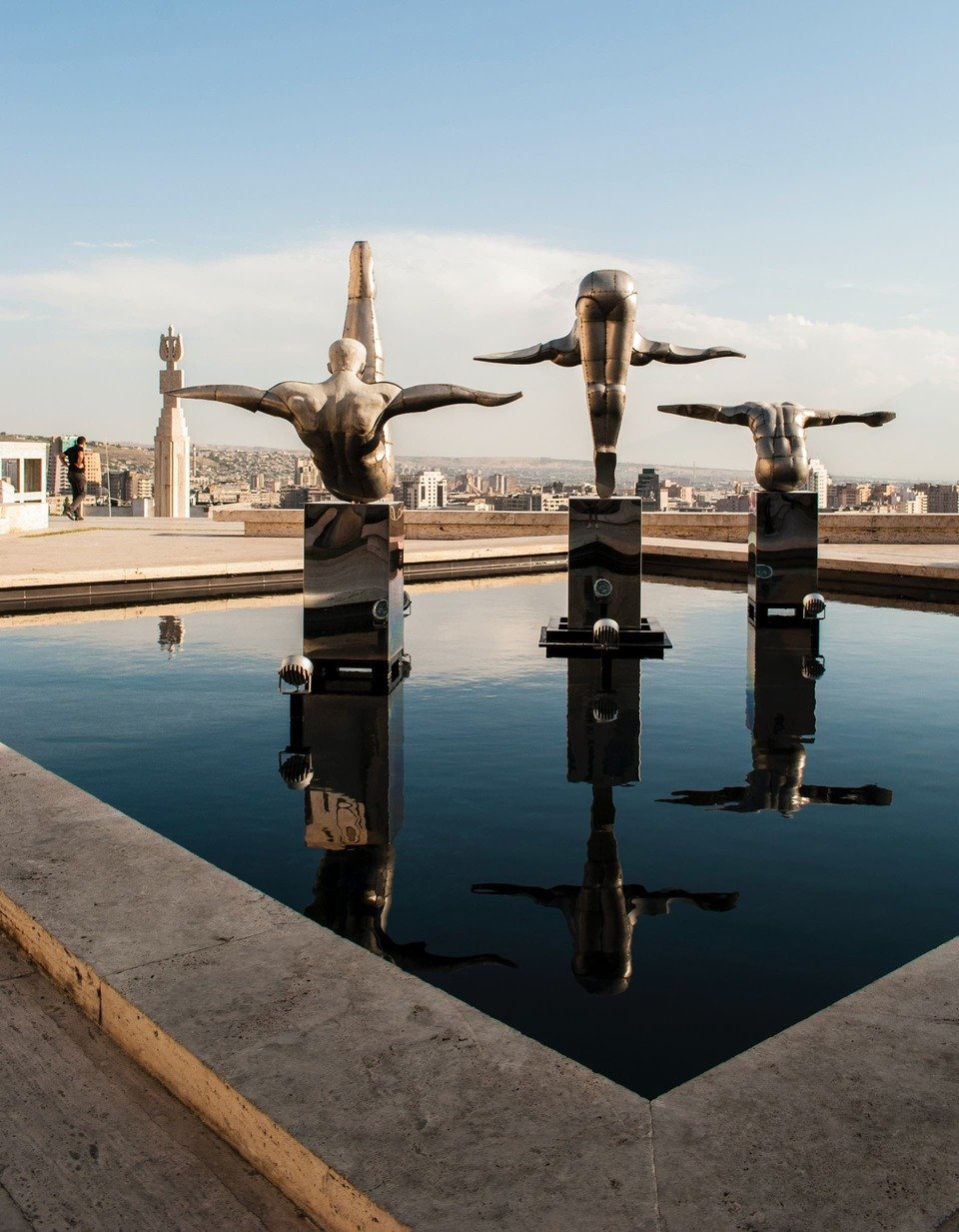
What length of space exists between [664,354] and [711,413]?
1.70m

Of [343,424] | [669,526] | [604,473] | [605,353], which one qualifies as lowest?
[669,526]

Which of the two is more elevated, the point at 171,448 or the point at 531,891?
the point at 171,448

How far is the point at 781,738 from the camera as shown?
6172 millimetres

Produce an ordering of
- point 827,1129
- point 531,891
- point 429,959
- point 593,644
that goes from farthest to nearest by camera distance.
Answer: point 593,644, point 531,891, point 429,959, point 827,1129

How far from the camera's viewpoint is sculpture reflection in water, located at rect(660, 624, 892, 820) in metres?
4.95

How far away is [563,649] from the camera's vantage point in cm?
946

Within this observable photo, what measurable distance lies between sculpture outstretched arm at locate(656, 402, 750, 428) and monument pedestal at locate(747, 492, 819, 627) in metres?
0.97

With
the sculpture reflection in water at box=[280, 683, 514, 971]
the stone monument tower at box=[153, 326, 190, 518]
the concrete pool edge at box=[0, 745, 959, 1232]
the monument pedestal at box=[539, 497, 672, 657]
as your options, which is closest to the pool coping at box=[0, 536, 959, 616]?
the monument pedestal at box=[539, 497, 672, 657]

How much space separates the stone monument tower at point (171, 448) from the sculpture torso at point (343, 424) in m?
24.9

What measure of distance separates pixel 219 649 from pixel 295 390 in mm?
2621

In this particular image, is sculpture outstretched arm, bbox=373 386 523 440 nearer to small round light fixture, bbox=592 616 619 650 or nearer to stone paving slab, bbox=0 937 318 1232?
small round light fixture, bbox=592 616 619 650

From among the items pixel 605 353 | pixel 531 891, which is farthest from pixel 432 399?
pixel 531 891

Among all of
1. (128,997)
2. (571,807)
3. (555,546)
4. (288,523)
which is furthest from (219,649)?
(288,523)

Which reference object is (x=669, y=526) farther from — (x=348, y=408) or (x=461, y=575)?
(x=348, y=408)
